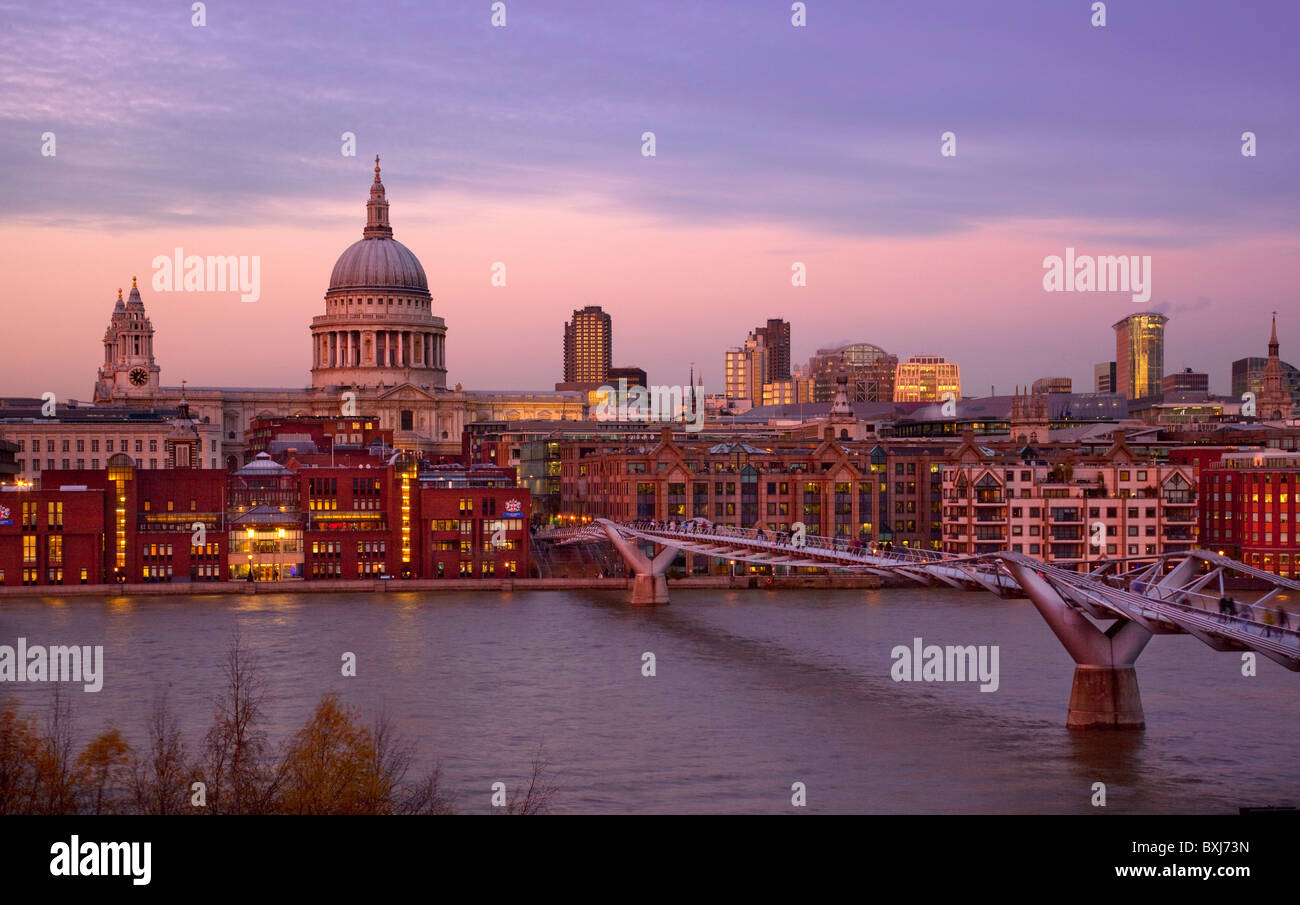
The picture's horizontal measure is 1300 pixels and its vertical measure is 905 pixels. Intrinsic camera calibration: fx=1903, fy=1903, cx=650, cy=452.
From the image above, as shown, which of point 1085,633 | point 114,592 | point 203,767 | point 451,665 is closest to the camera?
point 203,767

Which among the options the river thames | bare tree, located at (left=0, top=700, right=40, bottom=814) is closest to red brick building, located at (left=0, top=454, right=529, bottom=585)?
the river thames

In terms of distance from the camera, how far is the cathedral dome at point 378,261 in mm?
106812

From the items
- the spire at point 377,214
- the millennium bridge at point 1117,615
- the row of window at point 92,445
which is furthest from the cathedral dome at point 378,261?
the millennium bridge at point 1117,615

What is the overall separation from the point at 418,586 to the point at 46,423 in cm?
3368

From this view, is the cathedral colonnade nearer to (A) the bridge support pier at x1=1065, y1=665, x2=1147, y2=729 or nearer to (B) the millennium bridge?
(B) the millennium bridge

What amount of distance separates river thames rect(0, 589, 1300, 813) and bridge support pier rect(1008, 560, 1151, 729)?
0.35 meters

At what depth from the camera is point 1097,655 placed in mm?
26062

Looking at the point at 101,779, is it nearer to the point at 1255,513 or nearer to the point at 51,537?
the point at 51,537

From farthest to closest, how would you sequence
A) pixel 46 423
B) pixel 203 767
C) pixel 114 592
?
pixel 46 423 → pixel 114 592 → pixel 203 767

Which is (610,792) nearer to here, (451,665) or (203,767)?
(203,767)

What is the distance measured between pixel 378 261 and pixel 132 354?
15.1 meters

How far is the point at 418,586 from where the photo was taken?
2116 inches

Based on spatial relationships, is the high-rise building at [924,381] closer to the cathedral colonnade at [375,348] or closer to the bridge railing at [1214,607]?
the cathedral colonnade at [375,348]
